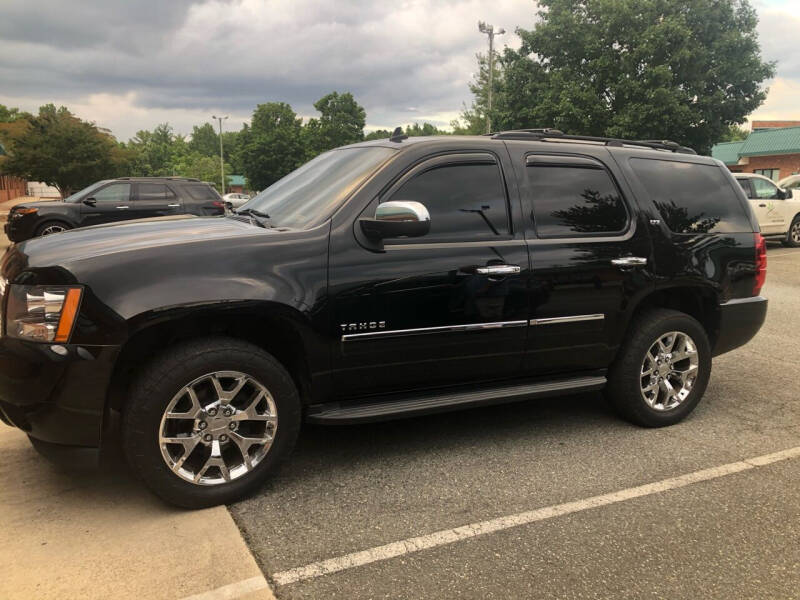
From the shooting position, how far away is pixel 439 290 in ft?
11.0

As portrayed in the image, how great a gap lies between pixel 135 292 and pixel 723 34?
2476 centimetres

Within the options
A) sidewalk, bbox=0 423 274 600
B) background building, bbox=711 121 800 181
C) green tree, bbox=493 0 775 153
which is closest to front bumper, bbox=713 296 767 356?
sidewalk, bbox=0 423 274 600

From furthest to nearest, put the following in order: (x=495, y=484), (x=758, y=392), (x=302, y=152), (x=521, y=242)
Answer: (x=302, y=152), (x=758, y=392), (x=521, y=242), (x=495, y=484)

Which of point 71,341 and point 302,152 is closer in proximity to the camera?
point 71,341

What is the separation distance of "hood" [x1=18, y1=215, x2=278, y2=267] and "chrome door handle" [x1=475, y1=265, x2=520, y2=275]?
1.16m

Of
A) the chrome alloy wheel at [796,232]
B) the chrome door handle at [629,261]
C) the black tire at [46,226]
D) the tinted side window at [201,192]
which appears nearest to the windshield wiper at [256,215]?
the chrome door handle at [629,261]

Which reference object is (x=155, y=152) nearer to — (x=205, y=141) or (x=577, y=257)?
(x=205, y=141)

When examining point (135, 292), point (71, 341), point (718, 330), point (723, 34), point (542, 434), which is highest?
point (723, 34)

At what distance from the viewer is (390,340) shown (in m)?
3.26

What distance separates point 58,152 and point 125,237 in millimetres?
33164

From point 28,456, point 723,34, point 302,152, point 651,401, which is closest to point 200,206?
point 28,456

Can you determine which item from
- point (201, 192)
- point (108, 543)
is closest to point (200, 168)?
point (201, 192)

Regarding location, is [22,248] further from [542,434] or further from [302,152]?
[302,152]

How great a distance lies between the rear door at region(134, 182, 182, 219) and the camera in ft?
44.5
